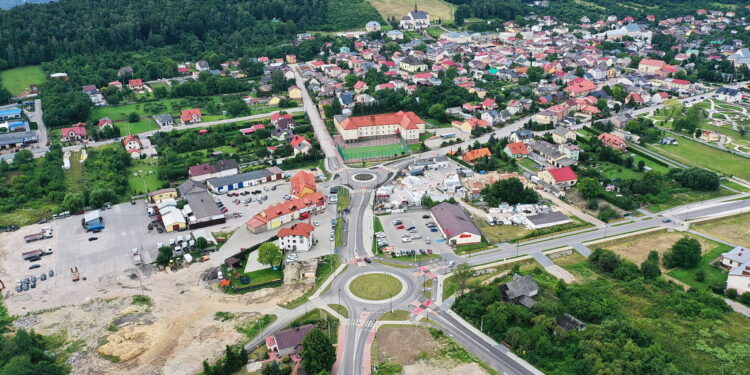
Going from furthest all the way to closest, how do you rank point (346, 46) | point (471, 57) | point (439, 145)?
1. point (346, 46)
2. point (471, 57)
3. point (439, 145)

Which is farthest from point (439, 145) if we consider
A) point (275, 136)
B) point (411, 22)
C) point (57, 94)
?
point (411, 22)

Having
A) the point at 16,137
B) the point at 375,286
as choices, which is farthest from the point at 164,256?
the point at 16,137

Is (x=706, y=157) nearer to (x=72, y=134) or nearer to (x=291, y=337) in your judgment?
(x=291, y=337)

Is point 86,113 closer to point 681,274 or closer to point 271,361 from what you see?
point 271,361

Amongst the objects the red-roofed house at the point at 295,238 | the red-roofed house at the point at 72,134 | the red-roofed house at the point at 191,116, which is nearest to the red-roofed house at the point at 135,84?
the red-roofed house at the point at 191,116

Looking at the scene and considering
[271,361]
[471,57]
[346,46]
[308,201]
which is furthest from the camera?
[346,46]

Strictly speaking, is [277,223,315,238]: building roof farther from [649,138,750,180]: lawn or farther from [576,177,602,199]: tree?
[649,138,750,180]: lawn

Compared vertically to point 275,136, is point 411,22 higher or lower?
higher
